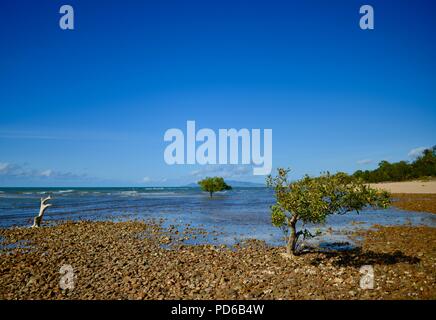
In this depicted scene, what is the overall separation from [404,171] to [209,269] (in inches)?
5478

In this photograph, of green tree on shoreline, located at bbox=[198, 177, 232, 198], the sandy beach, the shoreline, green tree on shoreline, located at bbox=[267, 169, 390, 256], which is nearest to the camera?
the shoreline

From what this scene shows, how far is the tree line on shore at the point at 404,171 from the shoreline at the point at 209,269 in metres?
115

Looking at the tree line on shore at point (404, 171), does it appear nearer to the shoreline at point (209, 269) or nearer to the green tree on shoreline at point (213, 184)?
the green tree on shoreline at point (213, 184)

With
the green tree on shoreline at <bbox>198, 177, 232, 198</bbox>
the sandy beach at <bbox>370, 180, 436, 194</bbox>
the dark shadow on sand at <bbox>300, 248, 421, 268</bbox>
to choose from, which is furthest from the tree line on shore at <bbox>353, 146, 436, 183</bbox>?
the dark shadow on sand at <bbox>300, 248, 421, 268</bbox>

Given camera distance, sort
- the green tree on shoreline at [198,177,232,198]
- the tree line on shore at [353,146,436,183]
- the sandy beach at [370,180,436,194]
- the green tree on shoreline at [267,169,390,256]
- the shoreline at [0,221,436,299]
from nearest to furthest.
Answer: the shoreline at [0,221,436,299]
the green tree on shoreline at [267,169,390,256]
the sandy beach at [370,180,436,194]
the green tree on shoreline at [198,177,232,198]
the tree line on shore at [353,146,436,183]

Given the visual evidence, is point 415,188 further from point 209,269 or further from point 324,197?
point 209,269

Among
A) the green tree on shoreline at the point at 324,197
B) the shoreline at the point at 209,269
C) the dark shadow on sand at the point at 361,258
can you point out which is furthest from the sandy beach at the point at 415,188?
the green tree on shoreline at the point at 324,197

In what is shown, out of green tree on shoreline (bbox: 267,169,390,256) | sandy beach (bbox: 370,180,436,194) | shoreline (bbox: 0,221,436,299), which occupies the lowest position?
sandy beach (bbox: 370,180,436,194)

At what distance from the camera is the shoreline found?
12.8 meters

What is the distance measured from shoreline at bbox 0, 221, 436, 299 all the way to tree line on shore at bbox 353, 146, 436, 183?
11452cm

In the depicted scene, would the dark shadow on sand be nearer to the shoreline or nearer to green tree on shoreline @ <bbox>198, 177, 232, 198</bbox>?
the shoreline

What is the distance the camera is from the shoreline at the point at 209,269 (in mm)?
12766

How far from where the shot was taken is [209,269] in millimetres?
15898

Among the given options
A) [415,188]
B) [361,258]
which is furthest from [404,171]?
[361,258]
